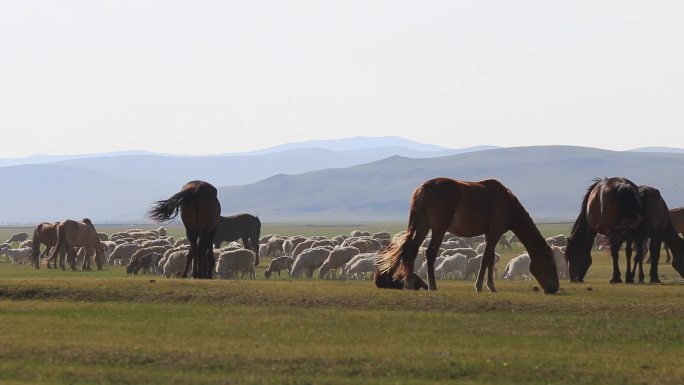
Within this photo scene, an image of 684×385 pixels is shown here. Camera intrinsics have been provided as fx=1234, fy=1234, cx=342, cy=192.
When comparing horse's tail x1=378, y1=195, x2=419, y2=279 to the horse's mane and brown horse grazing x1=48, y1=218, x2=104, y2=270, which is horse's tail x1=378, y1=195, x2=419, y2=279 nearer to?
the horse's mane

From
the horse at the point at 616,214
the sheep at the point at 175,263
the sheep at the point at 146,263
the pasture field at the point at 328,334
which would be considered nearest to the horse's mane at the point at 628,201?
the horse at the point at 616,214

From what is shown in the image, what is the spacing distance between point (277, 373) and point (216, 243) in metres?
48.9

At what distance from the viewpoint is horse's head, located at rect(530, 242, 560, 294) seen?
94.7 feet

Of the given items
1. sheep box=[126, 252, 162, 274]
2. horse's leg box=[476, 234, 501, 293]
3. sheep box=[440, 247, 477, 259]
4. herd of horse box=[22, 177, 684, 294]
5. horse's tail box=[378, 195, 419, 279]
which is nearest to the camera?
horse's tail box=[378, 195, 419, 279]

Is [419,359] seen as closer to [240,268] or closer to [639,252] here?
[639,252]

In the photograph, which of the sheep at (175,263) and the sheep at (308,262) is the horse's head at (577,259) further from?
the sheep at (308,262)

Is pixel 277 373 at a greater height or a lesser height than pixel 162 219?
lesser

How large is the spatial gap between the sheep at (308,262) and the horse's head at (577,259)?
18.6 metres

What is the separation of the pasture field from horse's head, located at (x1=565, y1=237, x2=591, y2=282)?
4714mm

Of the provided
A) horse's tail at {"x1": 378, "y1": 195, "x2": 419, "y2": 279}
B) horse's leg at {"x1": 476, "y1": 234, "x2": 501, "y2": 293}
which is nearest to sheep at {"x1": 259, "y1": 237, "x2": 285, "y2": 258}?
horse's tail at {"x1": 378, "y1": 195, "x2": 419, "y2": 279}

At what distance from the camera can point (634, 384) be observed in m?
19.1

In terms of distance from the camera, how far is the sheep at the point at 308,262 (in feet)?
172

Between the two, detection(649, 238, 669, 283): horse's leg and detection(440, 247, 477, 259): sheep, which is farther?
detection(440, 247, 477, 259): sheep

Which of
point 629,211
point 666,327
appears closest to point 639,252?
point 629,211
